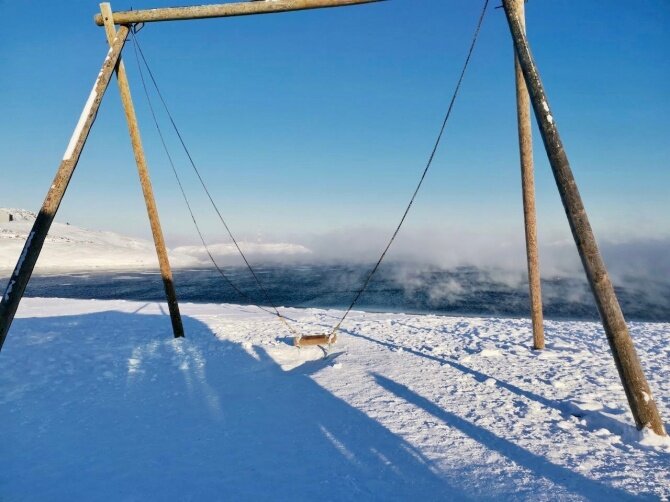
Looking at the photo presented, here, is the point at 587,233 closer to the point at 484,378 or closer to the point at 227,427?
the point at 484,378

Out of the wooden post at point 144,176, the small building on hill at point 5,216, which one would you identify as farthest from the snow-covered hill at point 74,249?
the wooden post at point 144,176

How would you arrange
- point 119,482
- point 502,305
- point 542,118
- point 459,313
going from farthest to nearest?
point 502,305
point 459,313
point 542,118
point 119,482

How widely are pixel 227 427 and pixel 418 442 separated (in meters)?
2.10

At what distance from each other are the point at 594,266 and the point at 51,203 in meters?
5.68

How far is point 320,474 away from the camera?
319 centimetres

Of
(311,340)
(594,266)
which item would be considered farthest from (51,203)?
(594,266)

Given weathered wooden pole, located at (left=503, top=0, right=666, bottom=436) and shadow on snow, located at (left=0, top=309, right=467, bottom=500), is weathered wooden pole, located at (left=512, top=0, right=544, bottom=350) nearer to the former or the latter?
weathered wooden pole, located at (left=503, top=0, right=666, bottom=436)

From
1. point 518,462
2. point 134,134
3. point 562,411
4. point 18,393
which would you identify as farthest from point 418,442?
point 134,134

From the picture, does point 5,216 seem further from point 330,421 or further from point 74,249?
point 330,421

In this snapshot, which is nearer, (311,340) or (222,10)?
(222,10)

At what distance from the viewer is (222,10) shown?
555 centimetres

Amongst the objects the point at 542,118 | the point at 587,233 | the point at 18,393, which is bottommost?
the point at 18,393

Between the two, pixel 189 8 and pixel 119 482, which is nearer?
pixel 119 482

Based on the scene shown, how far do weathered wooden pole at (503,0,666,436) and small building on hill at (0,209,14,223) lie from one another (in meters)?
110
